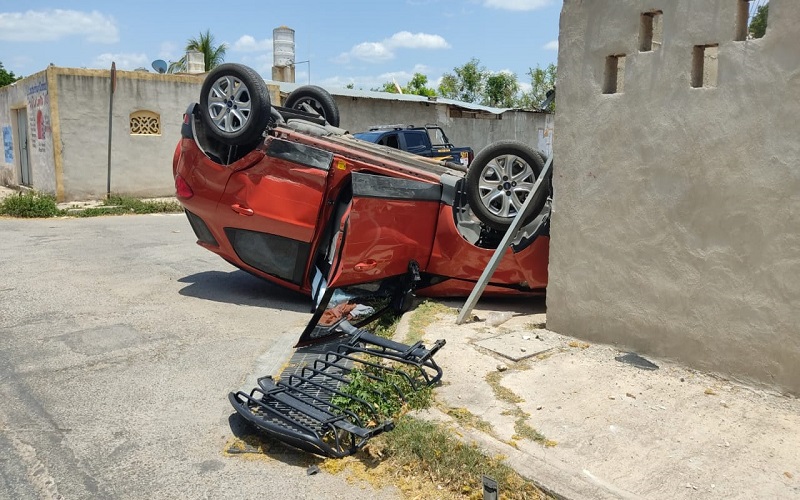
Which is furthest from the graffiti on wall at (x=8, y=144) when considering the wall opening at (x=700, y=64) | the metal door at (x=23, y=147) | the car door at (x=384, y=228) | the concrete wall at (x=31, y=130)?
the wall opening at (x=700, y=64)

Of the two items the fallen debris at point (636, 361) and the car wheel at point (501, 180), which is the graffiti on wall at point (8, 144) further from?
the fallen debris at point (636, 361)

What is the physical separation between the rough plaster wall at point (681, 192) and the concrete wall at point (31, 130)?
15824mm

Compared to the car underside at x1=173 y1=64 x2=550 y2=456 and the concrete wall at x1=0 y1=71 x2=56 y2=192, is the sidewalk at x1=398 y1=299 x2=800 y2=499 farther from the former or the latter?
the concrete wall at x1=0 y1=71 x2=56 y2=192

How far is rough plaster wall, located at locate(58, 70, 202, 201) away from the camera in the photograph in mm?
17578

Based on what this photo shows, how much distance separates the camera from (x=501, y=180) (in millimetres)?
6855

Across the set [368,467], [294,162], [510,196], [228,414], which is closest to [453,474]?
[368,467]

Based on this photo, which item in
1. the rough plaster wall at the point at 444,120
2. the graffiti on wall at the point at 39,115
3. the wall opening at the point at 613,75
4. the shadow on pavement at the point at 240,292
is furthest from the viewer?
the rough plaster wall at the point at 444,120

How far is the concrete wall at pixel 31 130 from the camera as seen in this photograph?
17.9 metres

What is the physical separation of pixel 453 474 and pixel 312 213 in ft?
12.5

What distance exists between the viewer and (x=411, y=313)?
6727mm

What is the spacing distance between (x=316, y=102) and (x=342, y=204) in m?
3.32

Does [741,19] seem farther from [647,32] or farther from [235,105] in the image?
[235,105]

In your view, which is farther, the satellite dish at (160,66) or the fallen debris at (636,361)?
the satellite dish at (160,66)

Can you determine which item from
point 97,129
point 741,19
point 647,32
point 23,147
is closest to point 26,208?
point 97,129
